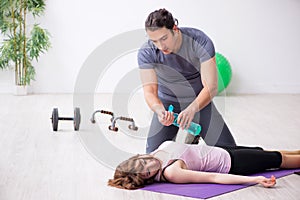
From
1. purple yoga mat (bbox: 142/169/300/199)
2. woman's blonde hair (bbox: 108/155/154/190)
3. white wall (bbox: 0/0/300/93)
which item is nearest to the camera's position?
purple yoga mat (bbox: 142/169/300/199)

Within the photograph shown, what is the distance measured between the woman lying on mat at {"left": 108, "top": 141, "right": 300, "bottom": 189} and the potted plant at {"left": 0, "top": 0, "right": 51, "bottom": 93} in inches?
115

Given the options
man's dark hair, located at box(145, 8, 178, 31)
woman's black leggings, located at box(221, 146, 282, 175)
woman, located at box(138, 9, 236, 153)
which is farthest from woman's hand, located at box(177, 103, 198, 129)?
man's dark hair, located at box(145, 8, 178, 31)

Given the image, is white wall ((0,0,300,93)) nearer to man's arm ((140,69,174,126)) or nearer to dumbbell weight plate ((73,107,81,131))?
dumbbell weight plate ((73,107,81,131))

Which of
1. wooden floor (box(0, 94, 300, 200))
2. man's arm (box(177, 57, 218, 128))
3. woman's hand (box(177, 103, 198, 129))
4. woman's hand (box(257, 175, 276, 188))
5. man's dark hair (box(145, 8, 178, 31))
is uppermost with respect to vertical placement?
man's dark hair (box(145, 8, 178, 31))

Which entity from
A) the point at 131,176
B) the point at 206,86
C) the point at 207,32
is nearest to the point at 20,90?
the point at 207,32

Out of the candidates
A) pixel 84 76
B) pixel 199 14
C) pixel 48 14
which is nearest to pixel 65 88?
pixel 84 76

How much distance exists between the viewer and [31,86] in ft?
20.3

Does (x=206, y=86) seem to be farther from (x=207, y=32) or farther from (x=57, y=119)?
(x=207, y=32)

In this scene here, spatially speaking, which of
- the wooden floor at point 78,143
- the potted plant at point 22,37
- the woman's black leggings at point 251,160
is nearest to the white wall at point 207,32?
the potted plant at point 22,37

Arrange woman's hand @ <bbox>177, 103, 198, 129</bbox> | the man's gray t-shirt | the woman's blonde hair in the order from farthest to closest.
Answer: the man's gray t-shirt → woman's hand @ <bbox>177, 103, 198, 129</bbox> → the woman's blonde hair

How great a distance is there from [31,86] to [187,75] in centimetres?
299

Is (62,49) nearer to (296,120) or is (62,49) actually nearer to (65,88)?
(65,88)

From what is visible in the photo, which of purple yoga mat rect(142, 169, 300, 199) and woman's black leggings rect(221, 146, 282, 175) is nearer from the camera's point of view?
purple yoga mat rect(142, 169, 300, 199)

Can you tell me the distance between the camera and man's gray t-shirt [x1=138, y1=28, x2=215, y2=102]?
348 cm
